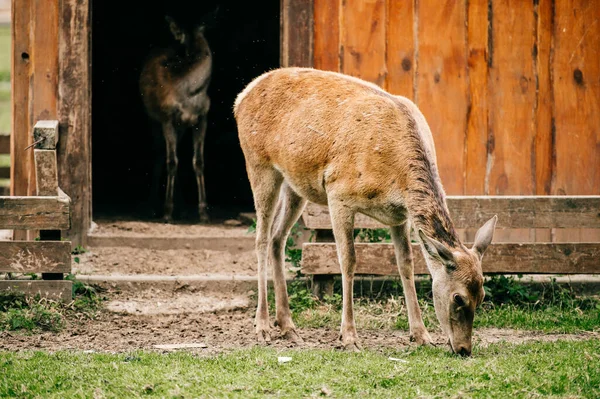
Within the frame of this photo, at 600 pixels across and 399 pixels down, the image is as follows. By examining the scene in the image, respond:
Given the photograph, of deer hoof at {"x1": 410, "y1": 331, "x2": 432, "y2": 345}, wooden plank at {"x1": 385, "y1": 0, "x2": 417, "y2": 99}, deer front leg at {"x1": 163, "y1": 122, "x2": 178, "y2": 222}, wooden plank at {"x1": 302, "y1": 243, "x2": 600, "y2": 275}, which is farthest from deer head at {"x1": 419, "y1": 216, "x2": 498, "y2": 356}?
deer front leg at {"x1": 163, "y1": 122, "x2": 178, "y2": 222}

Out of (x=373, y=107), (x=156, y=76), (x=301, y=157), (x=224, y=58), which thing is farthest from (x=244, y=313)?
(x=224, y=58)

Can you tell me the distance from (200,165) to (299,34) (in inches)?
138

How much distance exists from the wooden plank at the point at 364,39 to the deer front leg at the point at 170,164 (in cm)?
340

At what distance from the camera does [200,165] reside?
12.0m

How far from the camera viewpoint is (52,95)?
8992 millimetres

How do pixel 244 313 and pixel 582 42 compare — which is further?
pixel 582 42

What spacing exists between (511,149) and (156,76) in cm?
537

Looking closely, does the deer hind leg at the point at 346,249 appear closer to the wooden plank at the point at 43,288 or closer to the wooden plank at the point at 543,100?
the wooden plank at the point at 43,288

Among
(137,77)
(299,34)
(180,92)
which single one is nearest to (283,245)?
(299,34)

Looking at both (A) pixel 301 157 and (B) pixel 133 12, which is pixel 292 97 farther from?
(B) pixel 133 12

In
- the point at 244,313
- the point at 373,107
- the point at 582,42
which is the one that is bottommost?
the point at 244,313

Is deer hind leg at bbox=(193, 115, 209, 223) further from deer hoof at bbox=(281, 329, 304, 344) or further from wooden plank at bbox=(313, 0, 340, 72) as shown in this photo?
deer hoof at bbox=(281, 329, 304, 344)

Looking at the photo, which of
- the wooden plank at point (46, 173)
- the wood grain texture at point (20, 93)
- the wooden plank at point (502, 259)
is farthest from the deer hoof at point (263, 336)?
the wood grain texture at point (20, 93)

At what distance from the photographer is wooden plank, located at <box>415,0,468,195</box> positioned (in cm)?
919
